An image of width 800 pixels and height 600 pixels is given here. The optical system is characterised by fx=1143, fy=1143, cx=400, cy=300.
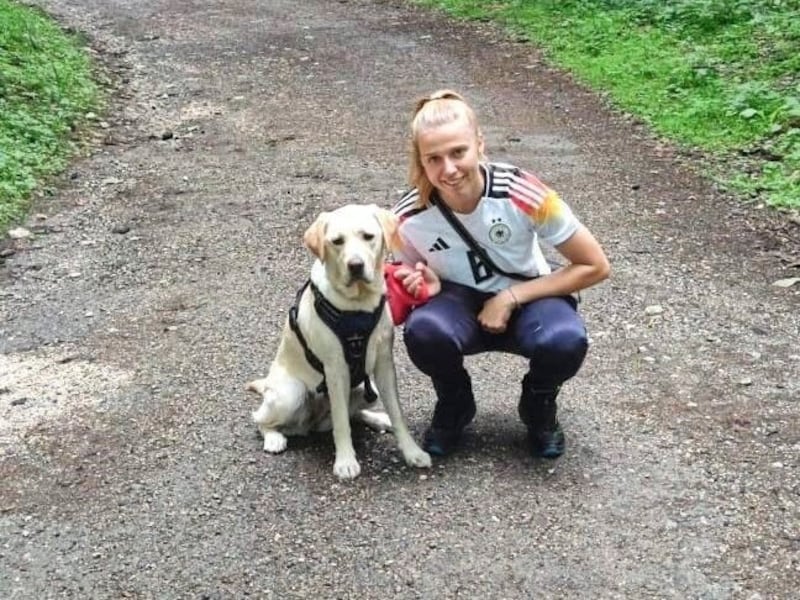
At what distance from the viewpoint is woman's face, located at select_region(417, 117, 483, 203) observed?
3.79 metres

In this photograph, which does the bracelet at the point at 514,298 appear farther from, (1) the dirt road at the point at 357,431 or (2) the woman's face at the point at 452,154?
(1) the dirt road at the point at 357,431

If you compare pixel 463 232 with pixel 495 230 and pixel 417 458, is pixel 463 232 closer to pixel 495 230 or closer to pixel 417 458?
pixel 495 230

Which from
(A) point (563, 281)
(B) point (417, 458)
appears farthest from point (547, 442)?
(A) point (563, 281)

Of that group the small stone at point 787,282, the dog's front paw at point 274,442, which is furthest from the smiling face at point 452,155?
the small stone at point 787,282

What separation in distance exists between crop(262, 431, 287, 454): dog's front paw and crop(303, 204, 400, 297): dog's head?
0.76 meters

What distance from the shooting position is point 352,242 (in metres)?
3.75

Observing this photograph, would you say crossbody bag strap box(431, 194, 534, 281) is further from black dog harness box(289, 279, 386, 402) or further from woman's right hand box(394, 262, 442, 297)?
black dog harness box(289, 279, 386, 402)

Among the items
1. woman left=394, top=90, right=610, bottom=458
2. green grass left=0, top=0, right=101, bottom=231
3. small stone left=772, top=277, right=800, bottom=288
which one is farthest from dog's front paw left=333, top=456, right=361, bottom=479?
green grass left=0, top=0, right=101, bottom=231

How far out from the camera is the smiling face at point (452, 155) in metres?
3.79

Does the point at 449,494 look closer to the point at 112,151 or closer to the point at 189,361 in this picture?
the point at 189,361

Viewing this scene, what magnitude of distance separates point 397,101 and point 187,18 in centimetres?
504

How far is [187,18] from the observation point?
1410cm

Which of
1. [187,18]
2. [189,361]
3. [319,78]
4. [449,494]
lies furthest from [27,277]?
[187,18]

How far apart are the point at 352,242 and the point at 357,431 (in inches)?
38.9
